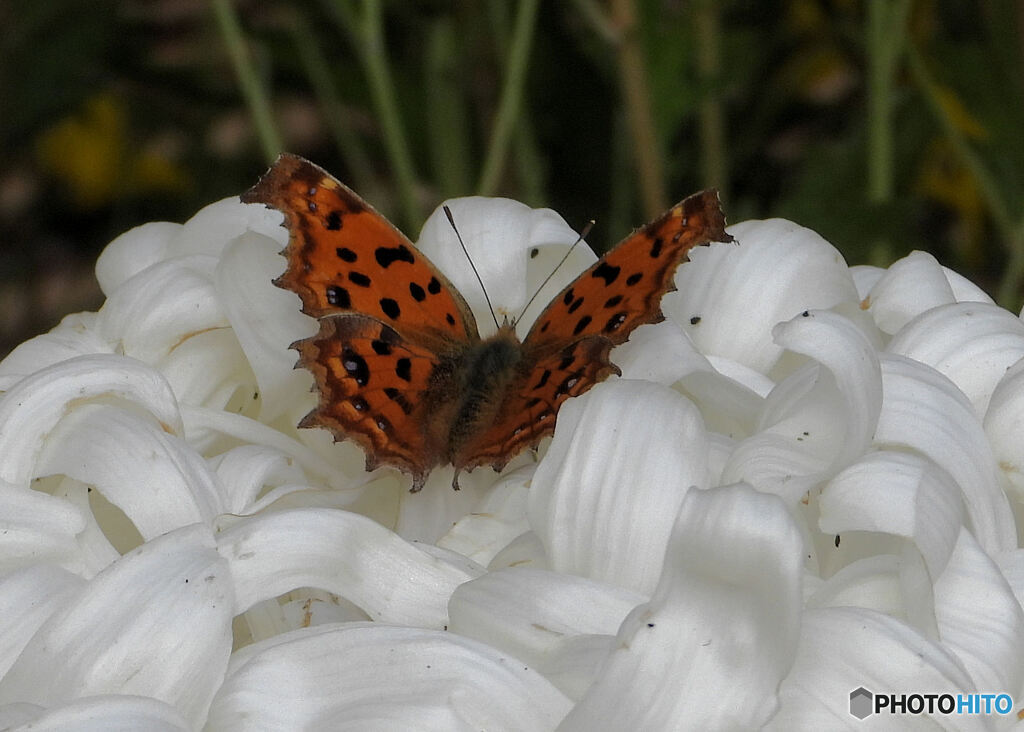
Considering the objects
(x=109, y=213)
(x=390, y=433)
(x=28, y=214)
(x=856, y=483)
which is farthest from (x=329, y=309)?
(x=28, y=214)

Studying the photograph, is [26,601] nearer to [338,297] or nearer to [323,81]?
[338,297]

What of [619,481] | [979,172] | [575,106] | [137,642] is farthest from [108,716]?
[575,106]

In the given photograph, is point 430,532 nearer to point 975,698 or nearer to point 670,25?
point 975,698

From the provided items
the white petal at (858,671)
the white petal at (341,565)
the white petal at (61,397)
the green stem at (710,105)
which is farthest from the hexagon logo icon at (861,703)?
the green stem at (710,105)

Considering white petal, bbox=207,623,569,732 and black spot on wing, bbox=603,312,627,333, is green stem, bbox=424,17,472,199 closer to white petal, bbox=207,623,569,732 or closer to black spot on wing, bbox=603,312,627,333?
black spot on wing, bbox=603,312,627,333

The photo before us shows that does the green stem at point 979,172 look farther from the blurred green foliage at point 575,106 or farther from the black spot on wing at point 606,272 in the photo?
the black spot on wing at point 606,272
